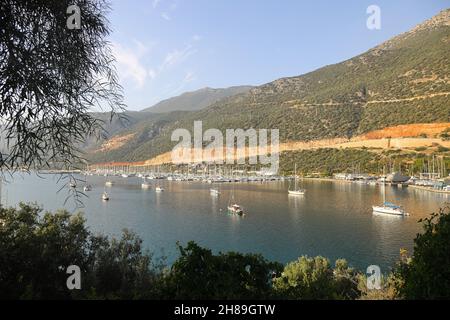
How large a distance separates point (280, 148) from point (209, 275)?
9473 cm

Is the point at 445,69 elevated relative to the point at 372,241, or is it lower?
elevated

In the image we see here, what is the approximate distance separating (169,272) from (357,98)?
327 ft

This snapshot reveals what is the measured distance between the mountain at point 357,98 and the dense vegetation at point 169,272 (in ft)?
262

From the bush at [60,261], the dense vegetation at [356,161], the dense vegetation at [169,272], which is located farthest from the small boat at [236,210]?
the dense vegetation at [356,161]

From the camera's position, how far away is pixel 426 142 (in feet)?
244

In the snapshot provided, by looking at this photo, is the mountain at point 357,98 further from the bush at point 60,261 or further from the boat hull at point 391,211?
the bush at point 60,261

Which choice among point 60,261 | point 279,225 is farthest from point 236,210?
point 60,261

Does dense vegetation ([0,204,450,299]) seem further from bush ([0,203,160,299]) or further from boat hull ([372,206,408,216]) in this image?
boat hull ([372,206,408,216])

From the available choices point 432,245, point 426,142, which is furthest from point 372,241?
point 426,142

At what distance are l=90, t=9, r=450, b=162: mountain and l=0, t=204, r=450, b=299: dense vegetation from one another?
262ft

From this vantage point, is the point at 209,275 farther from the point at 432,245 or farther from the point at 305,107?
the point at 305,107

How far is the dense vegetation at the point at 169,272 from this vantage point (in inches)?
171

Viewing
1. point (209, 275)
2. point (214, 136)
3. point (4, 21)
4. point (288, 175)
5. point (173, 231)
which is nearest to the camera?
point (4, 21)
